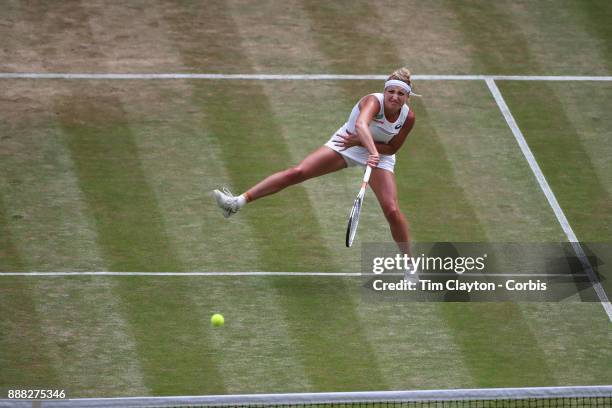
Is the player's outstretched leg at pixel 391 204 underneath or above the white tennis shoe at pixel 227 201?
above

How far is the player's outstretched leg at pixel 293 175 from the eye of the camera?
13.1 metres

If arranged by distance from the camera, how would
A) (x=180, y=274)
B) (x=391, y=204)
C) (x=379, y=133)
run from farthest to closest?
(x=180, y=274) → (x=379, y=133) → (x=391, y=204)

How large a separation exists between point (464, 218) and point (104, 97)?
212 inches

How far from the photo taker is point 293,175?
1311cm

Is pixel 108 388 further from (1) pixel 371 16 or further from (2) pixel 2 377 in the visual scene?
(1) pixel 371 16

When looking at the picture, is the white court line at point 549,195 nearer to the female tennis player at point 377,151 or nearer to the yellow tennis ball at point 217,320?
the female tennis player at point 377,151

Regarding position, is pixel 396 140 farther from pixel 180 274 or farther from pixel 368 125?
pixel 180 274

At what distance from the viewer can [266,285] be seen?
43.5 feet

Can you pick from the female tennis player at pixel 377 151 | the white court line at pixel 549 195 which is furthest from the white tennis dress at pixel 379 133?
the white court line at pixel 549 195

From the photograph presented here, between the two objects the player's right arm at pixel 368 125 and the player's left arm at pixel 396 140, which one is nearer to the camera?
the player's right arm at pixel 368 125

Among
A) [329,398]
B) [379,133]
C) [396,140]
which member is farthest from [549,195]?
[329,398]

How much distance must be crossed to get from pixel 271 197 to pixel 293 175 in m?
2.24

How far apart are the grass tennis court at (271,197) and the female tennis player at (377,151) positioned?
869 millimetres

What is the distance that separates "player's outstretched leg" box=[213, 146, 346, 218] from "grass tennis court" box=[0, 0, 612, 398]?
80 cm
